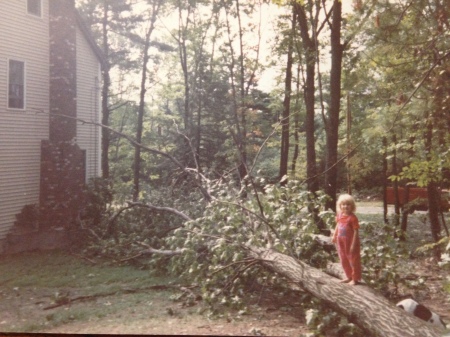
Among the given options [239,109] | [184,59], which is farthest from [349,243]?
[184,59]

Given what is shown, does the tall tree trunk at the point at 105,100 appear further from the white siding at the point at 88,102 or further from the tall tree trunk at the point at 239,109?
the tall tree trunk at the point at 239,109

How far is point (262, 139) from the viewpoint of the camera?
4629 mm

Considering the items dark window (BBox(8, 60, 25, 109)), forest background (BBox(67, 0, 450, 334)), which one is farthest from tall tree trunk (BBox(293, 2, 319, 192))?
dark window (BBox(8, 60, 25, 109))

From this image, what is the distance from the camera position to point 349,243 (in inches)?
131

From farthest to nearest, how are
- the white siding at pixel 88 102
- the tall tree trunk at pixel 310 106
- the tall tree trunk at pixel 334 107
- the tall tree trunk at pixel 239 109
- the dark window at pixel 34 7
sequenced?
the white siding at pixel 88 102
the dark window at pixel 34 7
the tall tree trunk at pixel 239 109
the tall tree trunk at pixel 310 106
the tall tree trunk at pixel 334 107

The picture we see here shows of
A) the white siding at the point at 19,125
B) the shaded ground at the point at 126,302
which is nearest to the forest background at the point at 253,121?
the shaded ground at the point at 126,302

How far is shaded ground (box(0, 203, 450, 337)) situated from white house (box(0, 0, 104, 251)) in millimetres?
668

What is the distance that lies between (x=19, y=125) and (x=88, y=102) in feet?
3.04

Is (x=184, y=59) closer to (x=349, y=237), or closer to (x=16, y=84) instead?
(x=16, y=84)

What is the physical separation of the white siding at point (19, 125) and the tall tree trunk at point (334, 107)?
11.1 ft

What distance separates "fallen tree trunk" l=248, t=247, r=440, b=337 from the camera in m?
2.76

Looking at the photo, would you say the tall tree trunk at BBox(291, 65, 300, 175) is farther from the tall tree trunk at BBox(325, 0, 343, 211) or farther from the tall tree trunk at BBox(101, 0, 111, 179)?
the tall tree trunk at BBox(101, 0, 111, 179)

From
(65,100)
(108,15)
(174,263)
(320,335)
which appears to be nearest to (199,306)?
(174,263)

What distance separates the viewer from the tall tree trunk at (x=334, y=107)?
4.36 m
